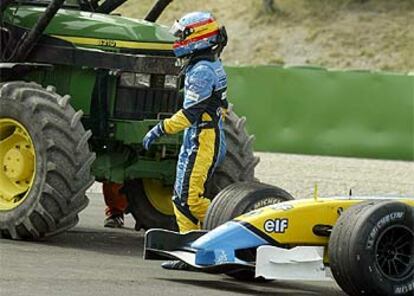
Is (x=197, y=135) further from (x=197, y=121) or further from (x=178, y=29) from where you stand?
(x=178, y=29)

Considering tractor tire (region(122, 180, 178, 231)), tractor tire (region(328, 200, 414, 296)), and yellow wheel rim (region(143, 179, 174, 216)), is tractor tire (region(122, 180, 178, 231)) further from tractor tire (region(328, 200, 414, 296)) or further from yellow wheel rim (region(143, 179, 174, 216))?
tractor tire (region(328, 200, 414, 296))

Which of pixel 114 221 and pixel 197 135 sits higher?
pixel 197 135

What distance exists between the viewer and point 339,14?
44.4m

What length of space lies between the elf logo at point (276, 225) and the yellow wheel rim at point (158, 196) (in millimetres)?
3747

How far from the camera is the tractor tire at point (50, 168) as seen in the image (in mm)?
11742

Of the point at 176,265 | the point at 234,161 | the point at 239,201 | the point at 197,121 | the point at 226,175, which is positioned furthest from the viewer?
the point at 234,161

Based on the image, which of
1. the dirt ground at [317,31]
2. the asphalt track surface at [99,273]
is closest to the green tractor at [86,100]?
the asphalt track surface at [99,273]

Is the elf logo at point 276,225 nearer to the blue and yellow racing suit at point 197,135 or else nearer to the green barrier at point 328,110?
the blue and yellow racing suit at point 197,135

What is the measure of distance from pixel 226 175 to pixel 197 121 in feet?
5.11

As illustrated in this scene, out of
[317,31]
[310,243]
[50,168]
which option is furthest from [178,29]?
[317,31]

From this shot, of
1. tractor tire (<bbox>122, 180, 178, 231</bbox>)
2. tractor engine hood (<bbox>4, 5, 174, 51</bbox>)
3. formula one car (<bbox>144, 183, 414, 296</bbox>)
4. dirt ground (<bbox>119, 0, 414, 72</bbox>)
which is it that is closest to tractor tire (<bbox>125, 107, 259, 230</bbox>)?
tractor tire (<bbox>122, 180, 178, 231</bbox>)

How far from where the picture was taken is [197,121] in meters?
11.2

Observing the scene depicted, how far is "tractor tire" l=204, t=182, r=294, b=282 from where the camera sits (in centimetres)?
1039

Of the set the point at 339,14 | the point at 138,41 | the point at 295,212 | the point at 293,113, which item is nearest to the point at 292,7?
the point at 339,14
